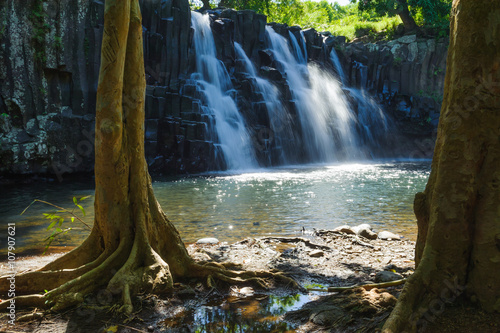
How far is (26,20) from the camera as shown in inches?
650

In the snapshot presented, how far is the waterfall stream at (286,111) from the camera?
2352 centimetres

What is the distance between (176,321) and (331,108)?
27.7 metres

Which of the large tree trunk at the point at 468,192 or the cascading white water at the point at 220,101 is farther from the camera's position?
the cascading white water at the point at 220,101

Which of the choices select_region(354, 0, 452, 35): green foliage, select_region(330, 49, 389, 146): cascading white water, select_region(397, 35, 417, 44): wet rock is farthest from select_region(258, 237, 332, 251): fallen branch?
select_region(397, 35, 417, 44): wet rock

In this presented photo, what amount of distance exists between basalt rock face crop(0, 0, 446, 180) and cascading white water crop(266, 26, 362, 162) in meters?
1.26

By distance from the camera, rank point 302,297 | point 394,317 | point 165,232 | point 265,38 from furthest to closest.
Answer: point 265,38
point 165,232
point 302,297
point 394,317

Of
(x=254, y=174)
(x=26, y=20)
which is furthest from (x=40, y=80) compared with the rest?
(x=254, y=174)

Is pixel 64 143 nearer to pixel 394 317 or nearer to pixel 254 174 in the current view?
pixel 254 174

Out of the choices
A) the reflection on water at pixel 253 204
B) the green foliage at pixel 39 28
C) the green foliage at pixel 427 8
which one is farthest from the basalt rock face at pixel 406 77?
the green foliage at pixel 39 28

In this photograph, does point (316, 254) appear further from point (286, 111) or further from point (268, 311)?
point (286, 111)

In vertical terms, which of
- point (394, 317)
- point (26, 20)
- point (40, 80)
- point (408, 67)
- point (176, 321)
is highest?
point (408, 67)

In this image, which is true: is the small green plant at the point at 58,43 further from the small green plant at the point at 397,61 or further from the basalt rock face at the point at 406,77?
the small green plant at the point at 397,61

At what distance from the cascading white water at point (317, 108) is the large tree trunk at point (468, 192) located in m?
24.5

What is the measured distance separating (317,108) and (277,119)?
4602 millimetres
